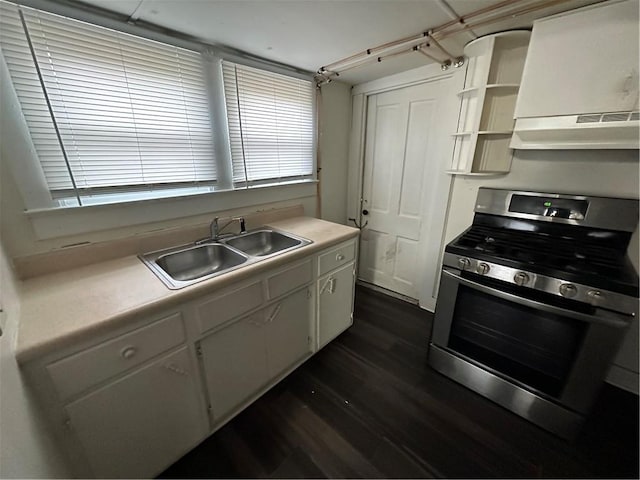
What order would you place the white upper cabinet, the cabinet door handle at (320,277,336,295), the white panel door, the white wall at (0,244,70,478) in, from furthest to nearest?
the white panel door
the cabinet door handle at (320,277,336,295)
the white upper cabinet
the white wall at (0,244,70,478)

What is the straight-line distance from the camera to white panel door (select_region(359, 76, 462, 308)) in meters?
2.08

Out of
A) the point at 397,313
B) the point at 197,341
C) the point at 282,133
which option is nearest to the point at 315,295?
the point at 197,341

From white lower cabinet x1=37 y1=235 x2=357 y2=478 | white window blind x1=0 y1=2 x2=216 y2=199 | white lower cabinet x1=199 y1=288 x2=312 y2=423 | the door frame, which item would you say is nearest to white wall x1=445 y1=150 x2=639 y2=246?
the door frame

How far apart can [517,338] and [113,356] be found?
1.95m

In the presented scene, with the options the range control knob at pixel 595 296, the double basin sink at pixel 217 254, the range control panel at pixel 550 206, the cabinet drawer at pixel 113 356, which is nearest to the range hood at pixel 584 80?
the range control panel at pixel 550 206

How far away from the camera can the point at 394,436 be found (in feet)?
4.50

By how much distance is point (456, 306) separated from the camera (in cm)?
155

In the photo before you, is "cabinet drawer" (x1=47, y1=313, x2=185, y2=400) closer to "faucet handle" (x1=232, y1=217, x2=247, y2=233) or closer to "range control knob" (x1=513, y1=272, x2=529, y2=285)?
"faucet handle" (x1=232, y1=217, x2=247, y2=233)

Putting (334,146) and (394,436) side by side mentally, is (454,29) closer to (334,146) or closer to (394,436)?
(334,146)

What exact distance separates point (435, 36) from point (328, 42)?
2.05 ft

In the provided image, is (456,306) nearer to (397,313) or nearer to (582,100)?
(397,313)

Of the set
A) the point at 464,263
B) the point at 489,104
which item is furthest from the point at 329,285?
the point at 489,104

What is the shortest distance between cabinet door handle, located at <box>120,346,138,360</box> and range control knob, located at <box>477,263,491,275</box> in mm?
1711

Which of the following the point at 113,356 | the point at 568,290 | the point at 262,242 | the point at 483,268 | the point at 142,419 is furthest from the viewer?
the point at 262,242
